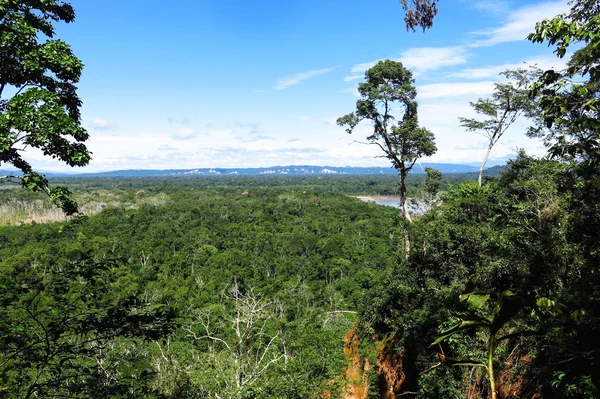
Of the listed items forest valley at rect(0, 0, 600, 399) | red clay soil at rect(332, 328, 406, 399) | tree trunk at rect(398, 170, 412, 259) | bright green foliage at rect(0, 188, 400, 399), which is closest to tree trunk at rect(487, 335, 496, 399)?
forest valley at rect(0, 0, 600, 399)

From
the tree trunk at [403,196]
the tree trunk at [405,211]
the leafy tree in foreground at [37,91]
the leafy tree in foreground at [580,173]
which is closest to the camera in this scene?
the leafy tree in foreground at [580,173]

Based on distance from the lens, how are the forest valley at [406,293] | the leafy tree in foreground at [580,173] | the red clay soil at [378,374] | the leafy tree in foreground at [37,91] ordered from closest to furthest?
1. the leafy tree in foreground at [580,173]
2. the forest valley at [406,293]
3. the leafy tree in foreground at [37,91]
4. the red clay soil at [378,374]

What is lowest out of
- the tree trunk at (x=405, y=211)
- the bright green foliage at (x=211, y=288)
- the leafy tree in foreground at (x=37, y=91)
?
the bright green foliage at (x=211, y=288)

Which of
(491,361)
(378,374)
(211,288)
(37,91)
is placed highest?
(37,91)

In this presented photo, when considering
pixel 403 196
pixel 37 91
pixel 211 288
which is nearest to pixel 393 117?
pixel 403 196

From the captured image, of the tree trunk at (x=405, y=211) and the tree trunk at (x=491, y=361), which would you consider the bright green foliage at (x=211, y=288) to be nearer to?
the tree trunk at (x=491, y=361)

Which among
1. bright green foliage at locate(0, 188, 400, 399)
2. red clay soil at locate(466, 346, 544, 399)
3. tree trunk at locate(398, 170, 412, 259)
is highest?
tree trunk at locate(398, 170, 412, 259)

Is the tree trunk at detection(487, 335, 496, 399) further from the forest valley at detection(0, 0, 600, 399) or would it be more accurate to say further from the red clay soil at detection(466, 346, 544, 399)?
the red clay soil at detection(466, 346, 544, 399)

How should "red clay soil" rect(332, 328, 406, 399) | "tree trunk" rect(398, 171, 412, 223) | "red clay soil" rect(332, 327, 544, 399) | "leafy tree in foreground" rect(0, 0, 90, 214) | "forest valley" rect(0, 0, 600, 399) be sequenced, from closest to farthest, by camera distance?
"forest valley" rect(0, 0, 600, 399)
"leafy tree in foreground" rect(0, 0, 90, 214)
"red clay soil" rect(332, 327, 544, 399)
"red clay soil" rect(332, 328, 406, 399)
"tree trunk" rect(398, 171, 412, 223)

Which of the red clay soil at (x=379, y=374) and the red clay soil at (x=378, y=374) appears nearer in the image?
the red clay soil at (x=378, y=374)

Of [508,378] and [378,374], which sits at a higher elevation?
[508,378]

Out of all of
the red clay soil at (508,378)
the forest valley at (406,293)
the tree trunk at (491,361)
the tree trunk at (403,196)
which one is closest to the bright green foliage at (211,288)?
the forest valley at (406,293)

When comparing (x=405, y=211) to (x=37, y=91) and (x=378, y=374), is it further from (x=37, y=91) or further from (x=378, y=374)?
(x=37, y=91)
